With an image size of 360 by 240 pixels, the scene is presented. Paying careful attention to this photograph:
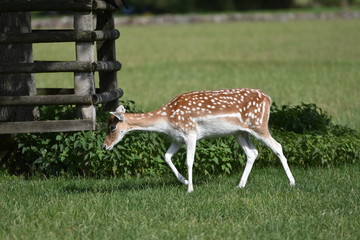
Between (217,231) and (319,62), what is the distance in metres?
22.4


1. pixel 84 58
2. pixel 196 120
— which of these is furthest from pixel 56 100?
pixel 196 120

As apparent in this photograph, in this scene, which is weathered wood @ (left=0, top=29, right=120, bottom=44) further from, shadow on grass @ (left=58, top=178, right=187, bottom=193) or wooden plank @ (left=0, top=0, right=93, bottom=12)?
shadow on grass @ (left=58, top=178, right=187, bottom=193)

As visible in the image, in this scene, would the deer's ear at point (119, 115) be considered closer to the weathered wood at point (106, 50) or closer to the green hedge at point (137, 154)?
the green hedge at point (137, 154)

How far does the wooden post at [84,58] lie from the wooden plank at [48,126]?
0.43 feet

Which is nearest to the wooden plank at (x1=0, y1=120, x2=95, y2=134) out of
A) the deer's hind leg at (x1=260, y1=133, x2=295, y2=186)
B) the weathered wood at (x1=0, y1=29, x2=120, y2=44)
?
the weathered wood at (x1=0, y1=29, x2=120, y2=44)

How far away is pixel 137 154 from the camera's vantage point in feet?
35.9

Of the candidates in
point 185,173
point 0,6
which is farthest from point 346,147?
point 0,6

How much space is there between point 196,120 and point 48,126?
1.95 meters

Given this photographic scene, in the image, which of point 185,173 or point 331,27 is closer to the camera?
point 185,173

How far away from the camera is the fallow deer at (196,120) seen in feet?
31.4

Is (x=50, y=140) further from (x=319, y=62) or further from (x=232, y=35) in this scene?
(x=232, y=35)

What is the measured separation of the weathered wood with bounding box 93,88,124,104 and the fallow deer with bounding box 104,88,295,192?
2.36 ft

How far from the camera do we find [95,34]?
10242 mm

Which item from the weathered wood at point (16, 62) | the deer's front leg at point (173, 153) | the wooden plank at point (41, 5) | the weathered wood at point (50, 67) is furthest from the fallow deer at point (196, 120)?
the weathered wood at point (16, 62)
